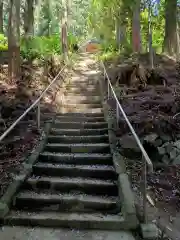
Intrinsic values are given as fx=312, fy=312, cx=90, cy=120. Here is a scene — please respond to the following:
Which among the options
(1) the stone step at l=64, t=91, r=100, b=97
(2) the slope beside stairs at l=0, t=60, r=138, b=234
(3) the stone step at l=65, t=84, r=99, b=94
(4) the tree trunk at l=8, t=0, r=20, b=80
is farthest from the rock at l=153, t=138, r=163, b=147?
(4) the tree trunk at l=8, t=0, r=20, b=80

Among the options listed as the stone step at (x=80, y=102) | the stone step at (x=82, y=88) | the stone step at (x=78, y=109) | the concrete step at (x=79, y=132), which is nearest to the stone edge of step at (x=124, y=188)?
the concrete step at (x=79, y=132)

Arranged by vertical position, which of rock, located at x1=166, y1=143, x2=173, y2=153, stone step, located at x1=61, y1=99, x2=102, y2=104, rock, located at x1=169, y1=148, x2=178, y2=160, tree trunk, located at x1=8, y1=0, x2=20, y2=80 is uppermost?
tree trunk, located at x1=8, y1=0, x2=20, y2=80

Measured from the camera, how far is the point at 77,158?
20.5 ft

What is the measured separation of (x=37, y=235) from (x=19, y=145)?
272cm

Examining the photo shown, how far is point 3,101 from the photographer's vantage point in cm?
839

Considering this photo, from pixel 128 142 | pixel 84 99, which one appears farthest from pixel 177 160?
pixel 84 99

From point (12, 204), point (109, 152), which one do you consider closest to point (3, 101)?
point (109, 152)

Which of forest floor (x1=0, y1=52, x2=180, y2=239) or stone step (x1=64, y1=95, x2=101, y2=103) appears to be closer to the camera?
forest floor (x1=0, y1=52, x2=180, y2=239)

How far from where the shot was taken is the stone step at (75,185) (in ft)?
17.6

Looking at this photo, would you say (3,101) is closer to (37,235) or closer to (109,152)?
(109,152)

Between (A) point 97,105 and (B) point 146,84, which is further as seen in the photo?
(B) point 146,84

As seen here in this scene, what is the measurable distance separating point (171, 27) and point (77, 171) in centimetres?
1073

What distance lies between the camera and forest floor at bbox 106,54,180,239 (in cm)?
494

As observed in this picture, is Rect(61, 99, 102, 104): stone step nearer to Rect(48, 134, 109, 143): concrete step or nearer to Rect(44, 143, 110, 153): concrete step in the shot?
Rect(48, 134, 109, 143): concrete step
